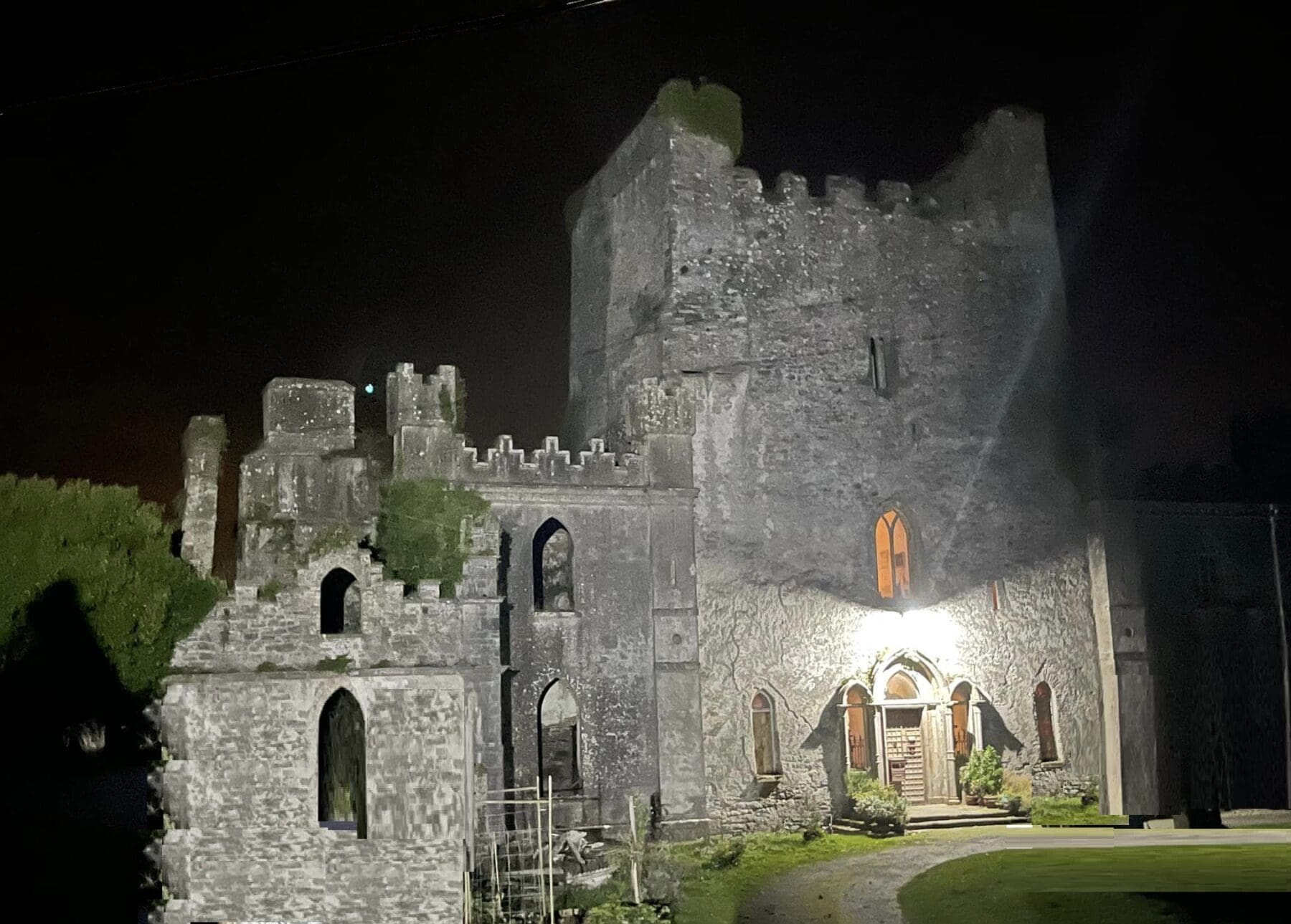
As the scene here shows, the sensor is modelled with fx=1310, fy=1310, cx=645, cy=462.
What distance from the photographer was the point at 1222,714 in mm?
30703

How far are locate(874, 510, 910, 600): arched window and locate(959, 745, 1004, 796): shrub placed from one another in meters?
3.92

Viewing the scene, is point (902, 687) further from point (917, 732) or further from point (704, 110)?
point (704, 110)

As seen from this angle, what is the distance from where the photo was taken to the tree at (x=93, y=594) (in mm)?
20219

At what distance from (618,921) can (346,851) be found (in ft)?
14.3

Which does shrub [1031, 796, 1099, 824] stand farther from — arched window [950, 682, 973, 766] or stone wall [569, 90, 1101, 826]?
arched window [950, 682, 973, 766]

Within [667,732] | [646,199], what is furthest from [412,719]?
[646,199]

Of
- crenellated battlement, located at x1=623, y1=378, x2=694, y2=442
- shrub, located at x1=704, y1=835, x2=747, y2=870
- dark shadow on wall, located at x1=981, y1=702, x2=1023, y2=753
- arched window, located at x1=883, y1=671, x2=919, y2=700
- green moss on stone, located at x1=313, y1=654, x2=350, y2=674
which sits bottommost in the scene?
shrub, located at x1=704, y1=835, x2=747, y2=870

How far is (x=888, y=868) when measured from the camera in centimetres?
2327

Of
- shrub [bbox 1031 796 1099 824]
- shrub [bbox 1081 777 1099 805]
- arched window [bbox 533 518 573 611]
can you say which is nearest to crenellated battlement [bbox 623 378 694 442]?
arched window [bbox 533 518 573 611]

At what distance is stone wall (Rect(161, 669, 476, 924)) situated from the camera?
19922mm

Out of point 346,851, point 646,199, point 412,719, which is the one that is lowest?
point 346,851

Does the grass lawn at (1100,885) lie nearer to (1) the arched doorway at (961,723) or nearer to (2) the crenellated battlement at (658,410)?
(1) the arched doorway at (961,723)

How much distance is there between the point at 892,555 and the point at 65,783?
18.1 m

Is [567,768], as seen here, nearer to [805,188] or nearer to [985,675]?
[985,675]
